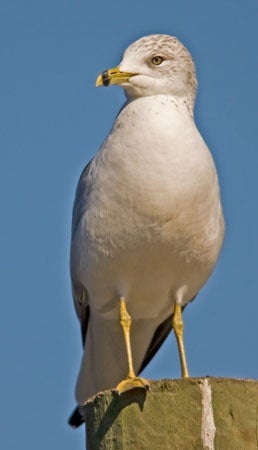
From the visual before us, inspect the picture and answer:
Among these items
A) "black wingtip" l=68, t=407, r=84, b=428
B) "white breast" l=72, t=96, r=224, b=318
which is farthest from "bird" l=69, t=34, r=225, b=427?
"black wingtip" l=68, t=407, r=84, b=428

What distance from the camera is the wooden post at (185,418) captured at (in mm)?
6285

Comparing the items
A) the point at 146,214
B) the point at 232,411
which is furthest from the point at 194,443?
the point at 146,214

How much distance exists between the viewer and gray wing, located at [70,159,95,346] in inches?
354

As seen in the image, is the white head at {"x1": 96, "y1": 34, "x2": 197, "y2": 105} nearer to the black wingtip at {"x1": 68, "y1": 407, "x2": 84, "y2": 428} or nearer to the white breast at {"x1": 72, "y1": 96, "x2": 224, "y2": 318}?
the white breast at {"x1": 72, "y1": 96, "x2": 224, "y2": 318}

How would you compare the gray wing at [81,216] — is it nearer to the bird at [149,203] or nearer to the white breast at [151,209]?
the bird at [149,203]

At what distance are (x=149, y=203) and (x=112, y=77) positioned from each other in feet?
3.68

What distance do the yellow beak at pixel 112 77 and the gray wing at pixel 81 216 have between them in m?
0.73

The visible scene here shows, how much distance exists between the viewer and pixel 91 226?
8750mm

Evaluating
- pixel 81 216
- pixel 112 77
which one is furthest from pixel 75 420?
pixel 112 77

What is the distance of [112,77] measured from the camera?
28.7 feet

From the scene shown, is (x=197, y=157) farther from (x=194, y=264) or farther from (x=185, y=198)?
(x=194, y=264)

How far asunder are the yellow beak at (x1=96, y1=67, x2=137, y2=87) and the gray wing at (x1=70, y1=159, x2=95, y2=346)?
2.39ft

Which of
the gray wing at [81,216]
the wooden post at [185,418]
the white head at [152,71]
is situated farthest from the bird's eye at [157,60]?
the wooden post at [185,418]

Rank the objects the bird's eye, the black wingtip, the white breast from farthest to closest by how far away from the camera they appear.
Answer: the black wingtip < the bird's eye < the white breast
